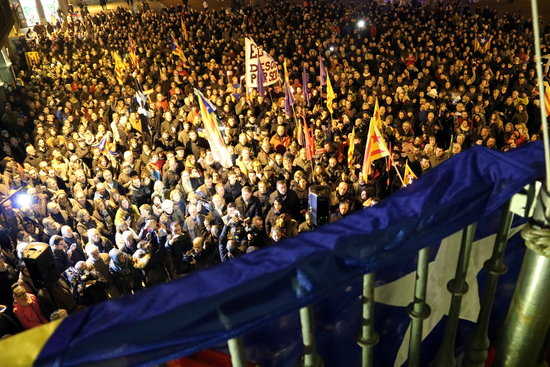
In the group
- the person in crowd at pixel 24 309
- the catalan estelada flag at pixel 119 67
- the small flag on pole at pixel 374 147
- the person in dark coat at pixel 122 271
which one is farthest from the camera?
the catalan estelada flag at pixel 119 67

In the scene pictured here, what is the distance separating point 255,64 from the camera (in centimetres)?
1162

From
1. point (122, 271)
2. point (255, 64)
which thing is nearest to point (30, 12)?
point (255, 64)

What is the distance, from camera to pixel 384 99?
12.7 m

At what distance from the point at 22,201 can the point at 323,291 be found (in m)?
9.71

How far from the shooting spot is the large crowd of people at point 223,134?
7258 mm

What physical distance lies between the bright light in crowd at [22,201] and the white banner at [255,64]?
6165 mm

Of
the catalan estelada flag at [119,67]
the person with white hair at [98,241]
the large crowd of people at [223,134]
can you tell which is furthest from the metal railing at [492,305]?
the catalan estelada flag at [119,67]

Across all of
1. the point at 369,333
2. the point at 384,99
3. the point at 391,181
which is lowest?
the point at 391,181

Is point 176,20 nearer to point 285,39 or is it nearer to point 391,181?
point 285,39

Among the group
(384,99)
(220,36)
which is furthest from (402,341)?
(220,36)

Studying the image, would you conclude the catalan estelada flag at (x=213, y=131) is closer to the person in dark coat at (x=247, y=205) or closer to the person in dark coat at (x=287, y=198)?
the person in dark coat at (x=247, y=205)

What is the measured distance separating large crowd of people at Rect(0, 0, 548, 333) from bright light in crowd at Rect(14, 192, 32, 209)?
22cm

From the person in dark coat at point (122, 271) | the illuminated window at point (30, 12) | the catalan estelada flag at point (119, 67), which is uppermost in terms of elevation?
the illuminated window at point (30, 12)

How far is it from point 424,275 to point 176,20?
89.3 ft
